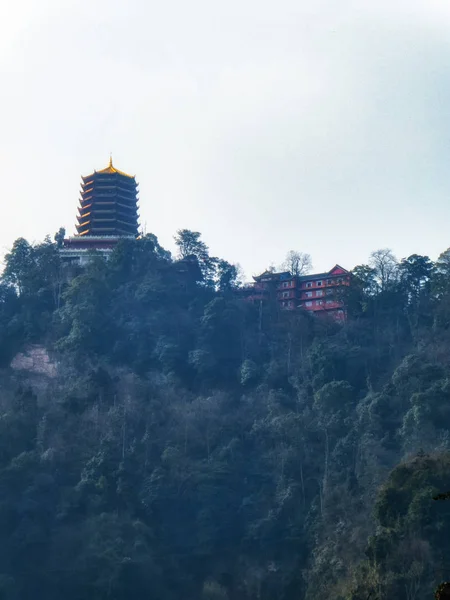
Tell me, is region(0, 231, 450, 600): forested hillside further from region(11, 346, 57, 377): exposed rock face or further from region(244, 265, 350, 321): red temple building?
region(244, 265, 350, 321): red temple building

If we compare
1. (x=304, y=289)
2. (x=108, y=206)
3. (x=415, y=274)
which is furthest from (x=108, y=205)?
(x=415, y=274)

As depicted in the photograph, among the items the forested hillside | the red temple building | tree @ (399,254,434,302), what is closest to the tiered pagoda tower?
the forested hillside

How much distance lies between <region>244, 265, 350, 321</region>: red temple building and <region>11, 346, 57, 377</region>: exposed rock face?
13.5m

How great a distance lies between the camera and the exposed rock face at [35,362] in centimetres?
5734

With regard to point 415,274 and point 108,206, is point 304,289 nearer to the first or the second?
point 415,274

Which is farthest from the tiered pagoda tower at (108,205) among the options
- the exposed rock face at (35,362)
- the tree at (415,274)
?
the tree at (415,274)

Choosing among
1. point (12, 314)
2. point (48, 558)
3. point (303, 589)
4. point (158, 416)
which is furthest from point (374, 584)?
point (12, 314)

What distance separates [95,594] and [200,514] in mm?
6818

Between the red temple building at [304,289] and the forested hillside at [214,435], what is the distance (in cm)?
154

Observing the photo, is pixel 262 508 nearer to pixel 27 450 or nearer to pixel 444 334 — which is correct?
pixel 27 450

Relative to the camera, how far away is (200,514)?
151 feet

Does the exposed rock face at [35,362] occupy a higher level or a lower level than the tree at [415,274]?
lower

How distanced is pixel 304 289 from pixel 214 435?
56.6 feet

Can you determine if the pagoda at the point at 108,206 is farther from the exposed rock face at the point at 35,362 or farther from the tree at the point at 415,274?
the tree at the point at 415,274
